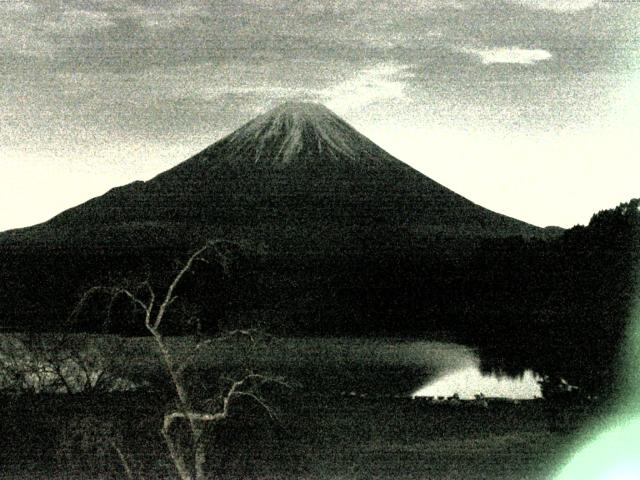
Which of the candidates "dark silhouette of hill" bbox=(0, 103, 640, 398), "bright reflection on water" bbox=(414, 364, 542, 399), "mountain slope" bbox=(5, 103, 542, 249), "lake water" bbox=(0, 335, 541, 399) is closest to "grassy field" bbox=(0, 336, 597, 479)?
"lake water" bbox=(0, 335, 541, 399)

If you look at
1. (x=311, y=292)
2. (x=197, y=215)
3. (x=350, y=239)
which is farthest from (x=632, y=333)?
(x=197, y=215)

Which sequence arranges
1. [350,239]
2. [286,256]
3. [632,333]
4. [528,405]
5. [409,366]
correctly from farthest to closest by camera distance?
[350,239], [286,256], [409,366], [632,333], [528,405]

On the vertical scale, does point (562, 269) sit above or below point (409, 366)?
above

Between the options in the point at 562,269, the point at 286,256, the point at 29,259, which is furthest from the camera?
the point at 286,256

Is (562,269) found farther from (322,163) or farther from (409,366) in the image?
(322,163)

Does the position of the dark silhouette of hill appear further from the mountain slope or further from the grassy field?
the grassy field

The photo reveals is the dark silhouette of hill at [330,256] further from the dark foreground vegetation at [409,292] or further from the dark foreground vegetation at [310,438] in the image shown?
the dark foreground vegetation at [310,438]

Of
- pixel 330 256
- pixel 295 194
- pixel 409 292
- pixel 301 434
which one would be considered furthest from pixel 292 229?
pixel 301 434

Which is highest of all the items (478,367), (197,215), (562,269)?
(197,215)
